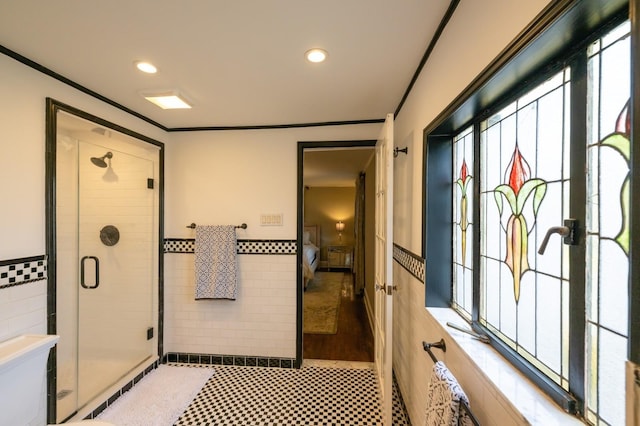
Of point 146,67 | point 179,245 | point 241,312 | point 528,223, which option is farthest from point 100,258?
point 528,223

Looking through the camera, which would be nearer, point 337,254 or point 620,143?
point 620,143

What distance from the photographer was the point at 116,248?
2.44 metres

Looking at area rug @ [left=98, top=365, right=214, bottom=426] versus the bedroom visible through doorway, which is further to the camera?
the bedroom visible through doorway

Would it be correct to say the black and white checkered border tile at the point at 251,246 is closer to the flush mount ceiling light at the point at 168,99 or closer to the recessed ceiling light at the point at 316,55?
the flush mount ceiling light at the point at 168,99

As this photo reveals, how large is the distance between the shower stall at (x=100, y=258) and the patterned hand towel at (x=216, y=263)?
455mm

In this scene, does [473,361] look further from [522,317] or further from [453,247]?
[453,247]

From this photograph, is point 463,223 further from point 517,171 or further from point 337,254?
point 337,254


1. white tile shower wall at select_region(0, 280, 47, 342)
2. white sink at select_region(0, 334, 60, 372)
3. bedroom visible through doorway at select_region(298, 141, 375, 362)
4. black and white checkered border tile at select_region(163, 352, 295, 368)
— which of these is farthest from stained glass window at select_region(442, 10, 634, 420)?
white tile shower wall at select_region(0, 280, 47, 342)

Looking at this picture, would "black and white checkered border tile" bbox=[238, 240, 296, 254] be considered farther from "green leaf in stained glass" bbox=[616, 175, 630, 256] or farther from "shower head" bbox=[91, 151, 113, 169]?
"green leaf in stained glass" bbox=[616, 175, 630, 256]

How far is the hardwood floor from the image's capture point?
2787mm

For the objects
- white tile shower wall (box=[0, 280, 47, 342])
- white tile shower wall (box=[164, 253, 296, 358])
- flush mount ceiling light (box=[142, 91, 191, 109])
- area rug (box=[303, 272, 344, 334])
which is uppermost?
flush mount ceiling light (box=[142, 91, 191, 109])

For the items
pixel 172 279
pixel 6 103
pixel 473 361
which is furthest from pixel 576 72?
pixel 172 279

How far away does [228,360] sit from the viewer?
2631 millimetres

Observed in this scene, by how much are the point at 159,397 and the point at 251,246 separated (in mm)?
1365
